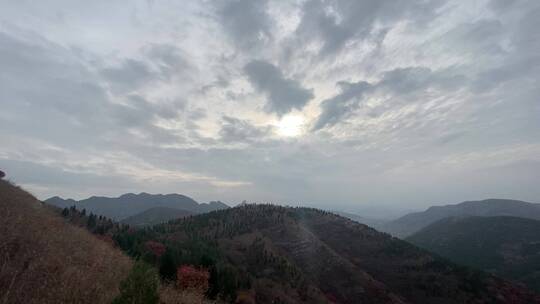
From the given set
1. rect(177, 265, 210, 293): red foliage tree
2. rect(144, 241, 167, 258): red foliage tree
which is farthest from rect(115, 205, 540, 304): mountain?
rect(177, 265, 210, 293): red foliage tree

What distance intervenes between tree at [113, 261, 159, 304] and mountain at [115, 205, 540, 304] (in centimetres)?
4981

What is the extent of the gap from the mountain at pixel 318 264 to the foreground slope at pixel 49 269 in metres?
46.0

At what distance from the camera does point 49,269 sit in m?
8.84

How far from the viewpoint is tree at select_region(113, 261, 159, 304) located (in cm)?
717

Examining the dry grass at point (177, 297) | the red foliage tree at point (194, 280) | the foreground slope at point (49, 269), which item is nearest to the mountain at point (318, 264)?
the red foliage tree at point (194, 280)

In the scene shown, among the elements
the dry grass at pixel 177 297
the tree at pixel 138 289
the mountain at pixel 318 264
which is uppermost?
the tree at pixel 138 289

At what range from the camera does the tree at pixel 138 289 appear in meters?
7.17

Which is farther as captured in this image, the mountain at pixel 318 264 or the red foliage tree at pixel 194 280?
the mountain at pixel 318 264

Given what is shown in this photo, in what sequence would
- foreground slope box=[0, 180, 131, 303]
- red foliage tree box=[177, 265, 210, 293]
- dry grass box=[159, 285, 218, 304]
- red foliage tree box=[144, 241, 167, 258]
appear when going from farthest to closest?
red foliage tree box=[144, 241, 167, 258] < red foliage tree box=[177, 265, 210, 293] < dry grass box=[159, 285, 218, 304] < foreground slope box=[0, 180, 131, 303]

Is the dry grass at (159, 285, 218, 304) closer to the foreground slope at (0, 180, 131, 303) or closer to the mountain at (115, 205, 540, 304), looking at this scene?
the foreground slope at (0, 180, 131, 303)

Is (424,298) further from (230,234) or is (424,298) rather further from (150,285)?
(150,285)

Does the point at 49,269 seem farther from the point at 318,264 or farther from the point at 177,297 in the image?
the point at 318,264

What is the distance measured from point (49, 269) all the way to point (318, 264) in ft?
373

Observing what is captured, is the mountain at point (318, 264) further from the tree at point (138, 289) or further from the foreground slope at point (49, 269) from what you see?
the tree at point (138, 289)
